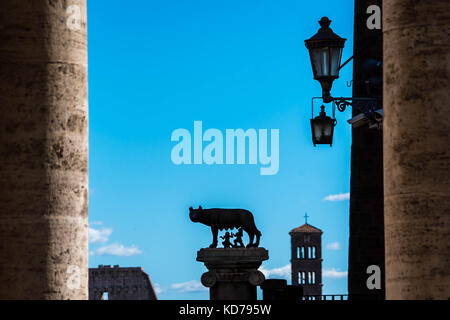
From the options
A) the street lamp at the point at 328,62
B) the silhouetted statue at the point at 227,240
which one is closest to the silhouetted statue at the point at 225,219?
the silhouetted statue at the point at 227,240

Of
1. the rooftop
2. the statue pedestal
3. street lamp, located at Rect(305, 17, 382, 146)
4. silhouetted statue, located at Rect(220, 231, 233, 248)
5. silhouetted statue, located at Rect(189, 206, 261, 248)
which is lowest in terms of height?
the rooftop

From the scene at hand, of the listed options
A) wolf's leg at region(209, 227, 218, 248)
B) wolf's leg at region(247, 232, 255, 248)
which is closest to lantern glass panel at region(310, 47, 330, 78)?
wolf's leg at region(209, 227, 218, 248)

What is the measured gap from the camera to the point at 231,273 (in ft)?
67.3

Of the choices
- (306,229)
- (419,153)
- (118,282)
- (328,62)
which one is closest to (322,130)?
(328,62)

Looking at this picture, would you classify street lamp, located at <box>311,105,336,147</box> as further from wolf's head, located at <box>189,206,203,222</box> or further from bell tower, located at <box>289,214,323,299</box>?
bell tower, located at <box>289,214,323,299</box>

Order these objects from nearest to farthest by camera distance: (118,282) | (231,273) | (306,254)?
(231,273) → (118,282) → (306,254)

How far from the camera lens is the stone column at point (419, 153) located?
752 cm

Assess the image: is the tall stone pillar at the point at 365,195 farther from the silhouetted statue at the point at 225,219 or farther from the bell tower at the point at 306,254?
the bell tower at the point at 306,254

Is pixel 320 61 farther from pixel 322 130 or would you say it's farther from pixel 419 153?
pixel 419 153

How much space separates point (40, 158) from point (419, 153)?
3.08m

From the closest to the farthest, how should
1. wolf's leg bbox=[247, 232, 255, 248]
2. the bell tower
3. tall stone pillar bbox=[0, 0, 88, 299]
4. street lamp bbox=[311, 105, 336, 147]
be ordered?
tall stone pillar bbox=[0, 0, 88, 299]
street lamp bbox=[311, 105, 336, 147]
wolf's leg bbox=[247, 232, 255, 248]
the bell tower

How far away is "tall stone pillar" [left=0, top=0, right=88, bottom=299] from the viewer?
7.49 metres

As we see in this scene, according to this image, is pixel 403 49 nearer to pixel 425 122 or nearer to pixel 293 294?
pixel 425 122

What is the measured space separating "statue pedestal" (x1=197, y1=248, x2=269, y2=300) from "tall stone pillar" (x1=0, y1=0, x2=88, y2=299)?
41.9 ft
